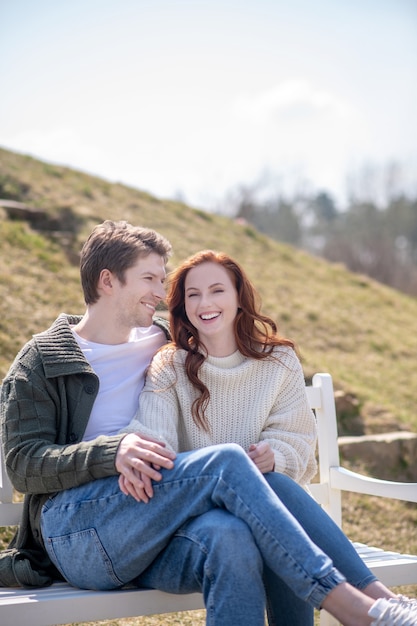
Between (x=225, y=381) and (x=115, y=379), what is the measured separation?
43cm

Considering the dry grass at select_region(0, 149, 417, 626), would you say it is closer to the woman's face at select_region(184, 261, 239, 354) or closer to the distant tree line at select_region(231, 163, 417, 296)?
the woman's face at select_region(184, 261, 239, 354)

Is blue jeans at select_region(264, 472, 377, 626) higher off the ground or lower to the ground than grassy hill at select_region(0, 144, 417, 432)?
lower

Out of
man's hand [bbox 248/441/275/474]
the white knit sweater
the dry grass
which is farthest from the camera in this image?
the dry grass

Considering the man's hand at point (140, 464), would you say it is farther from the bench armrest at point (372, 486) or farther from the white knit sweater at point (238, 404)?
the bench armrest at point (372, 486)

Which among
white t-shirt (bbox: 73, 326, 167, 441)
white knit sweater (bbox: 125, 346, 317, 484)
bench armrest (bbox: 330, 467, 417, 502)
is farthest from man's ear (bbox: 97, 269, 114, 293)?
bench armrest (bbox: 330, 467, 417, 502)

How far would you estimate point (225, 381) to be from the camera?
2998 mm

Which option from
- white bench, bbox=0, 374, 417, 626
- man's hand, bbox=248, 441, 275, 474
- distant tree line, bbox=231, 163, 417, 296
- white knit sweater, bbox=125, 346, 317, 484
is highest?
distant tree line, bbox=231, 163, 417, 296

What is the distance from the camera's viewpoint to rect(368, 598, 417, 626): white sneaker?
2.19m

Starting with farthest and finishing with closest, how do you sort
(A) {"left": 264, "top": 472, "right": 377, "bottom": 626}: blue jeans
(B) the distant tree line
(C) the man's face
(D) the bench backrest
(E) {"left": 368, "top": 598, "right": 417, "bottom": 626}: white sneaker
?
(B) the distant tree line, (D) the bench backrest, (C) the man's face, (A) {"left": 264, "top": 472, "right": 377, "bottom": 626}: blue jeans, (E) {"left": 368, "top": 598, "right": 417, "bottom": 626}: white sneaker

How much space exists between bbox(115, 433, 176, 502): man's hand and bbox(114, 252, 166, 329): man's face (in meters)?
0.67

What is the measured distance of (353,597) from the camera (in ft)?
7.32

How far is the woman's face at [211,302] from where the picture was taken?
119 inches

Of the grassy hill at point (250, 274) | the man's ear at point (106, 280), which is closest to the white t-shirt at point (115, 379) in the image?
the man's ear at point (106, 280)

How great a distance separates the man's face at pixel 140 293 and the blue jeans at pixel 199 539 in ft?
2.42
